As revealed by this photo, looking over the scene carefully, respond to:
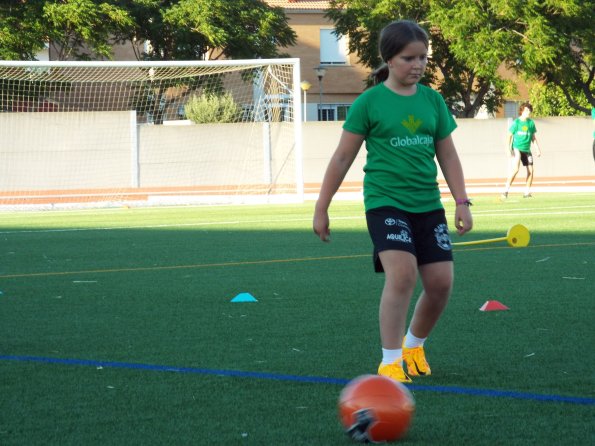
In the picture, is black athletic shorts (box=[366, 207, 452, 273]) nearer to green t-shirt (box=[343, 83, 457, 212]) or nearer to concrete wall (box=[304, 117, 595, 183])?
green t-shirt (box=[343, 83, 457, 212])

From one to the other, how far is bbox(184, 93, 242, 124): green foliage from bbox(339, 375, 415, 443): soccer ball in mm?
29327

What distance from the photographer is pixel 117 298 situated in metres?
8.08

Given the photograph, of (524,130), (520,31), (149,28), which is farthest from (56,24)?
(524,130)

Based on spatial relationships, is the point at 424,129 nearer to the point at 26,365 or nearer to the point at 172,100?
the point at 26,365

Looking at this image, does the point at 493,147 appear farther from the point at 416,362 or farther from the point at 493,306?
the point at 416,362

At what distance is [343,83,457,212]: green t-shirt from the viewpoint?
489 centimetres

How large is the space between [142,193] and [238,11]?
1261 cm

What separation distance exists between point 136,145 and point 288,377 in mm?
24764

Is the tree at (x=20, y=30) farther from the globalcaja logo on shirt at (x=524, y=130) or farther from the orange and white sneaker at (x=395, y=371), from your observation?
the orange and white sneaker at (x=395, y=371)

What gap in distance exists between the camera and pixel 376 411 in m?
3.77

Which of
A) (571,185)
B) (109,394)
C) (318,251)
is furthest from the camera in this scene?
(571,185)

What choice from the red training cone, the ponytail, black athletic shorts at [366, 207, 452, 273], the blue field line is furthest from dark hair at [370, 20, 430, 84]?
the red training cone

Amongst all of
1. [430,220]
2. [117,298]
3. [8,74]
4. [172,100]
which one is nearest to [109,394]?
[430,220]

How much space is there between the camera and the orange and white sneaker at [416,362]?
16.5 feet
